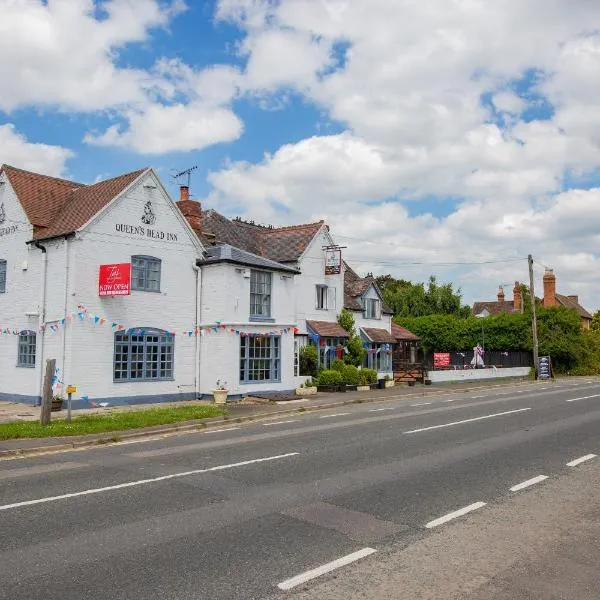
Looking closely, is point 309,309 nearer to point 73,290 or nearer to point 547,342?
point 73,290

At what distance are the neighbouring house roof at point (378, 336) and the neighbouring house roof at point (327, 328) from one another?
3.42 m

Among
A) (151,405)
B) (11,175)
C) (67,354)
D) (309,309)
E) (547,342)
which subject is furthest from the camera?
(547,342)

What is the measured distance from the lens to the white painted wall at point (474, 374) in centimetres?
3816

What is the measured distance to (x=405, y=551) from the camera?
661 cm

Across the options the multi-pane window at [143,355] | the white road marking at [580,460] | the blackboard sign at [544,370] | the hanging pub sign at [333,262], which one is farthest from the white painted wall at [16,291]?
the blackboard sign at [544,370]

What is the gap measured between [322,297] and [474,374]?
561 inches

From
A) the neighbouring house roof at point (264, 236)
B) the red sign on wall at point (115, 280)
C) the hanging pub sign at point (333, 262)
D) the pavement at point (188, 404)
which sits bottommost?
the pavement at point (188, 404)

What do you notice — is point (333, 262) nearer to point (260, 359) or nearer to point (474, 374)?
point (260, 359)

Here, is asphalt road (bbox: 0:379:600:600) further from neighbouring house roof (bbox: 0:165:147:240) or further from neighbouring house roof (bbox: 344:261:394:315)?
neighbouring house roof (bbox: 344:261:394:315)

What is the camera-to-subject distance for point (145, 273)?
24.6 metres

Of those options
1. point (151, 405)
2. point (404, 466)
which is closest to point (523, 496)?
Result: point (404, 466)

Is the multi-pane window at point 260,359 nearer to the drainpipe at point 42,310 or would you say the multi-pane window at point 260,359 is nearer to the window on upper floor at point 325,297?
the window on upper floor at point 325,297

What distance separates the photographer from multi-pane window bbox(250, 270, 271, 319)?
27.3m

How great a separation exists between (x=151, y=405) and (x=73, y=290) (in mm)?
5188
